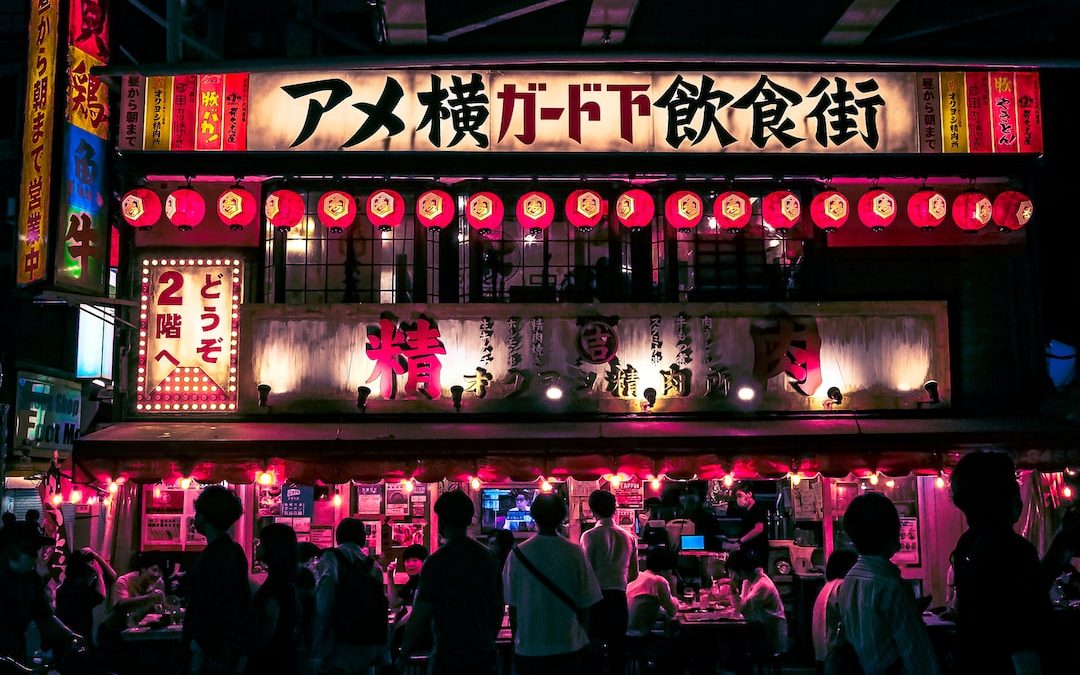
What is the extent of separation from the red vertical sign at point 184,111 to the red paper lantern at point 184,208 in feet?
2.54

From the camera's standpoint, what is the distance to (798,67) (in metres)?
15.0

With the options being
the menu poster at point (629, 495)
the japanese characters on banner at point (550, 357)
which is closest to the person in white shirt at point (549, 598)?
the japanese characters on banner at point (550, 357)

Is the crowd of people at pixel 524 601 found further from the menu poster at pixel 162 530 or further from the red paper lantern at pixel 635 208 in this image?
the red paper lantern at pixel 635 208

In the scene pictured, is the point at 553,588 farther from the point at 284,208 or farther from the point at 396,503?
the point at 396,503

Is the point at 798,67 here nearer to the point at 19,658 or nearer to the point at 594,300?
the point at 594,300

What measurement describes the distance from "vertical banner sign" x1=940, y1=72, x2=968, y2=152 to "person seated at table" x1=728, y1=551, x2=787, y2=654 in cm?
714

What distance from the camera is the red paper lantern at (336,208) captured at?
13641 millimetres

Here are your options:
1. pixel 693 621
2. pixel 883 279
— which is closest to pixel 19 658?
pixel 693 621

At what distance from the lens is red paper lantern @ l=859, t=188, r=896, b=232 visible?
14.1m

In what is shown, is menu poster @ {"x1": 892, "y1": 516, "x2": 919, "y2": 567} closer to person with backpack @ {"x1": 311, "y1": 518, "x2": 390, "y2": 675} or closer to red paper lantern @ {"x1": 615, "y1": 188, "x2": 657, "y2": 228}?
red paper lantern @ {"x1": 615, "y1": 188, "x2": 657, "y2": 228}

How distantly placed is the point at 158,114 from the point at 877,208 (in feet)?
33.3

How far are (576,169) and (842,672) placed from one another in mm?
10749

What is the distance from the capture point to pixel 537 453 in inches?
507

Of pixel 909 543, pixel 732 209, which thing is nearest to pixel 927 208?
pixel 732 209
